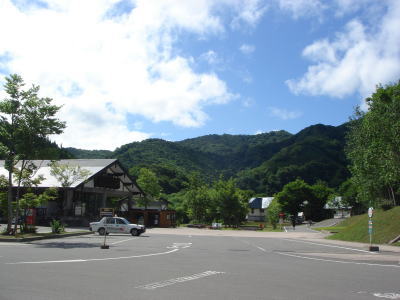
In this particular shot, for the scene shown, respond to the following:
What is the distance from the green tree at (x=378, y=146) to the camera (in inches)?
1080

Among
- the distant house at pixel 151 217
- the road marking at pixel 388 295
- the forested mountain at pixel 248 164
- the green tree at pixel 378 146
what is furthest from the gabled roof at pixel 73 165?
the forested mountain at pixel 248 164

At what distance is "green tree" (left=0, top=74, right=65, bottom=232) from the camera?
23594mm

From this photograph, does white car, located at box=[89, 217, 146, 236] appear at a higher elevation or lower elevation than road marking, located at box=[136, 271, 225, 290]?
higher

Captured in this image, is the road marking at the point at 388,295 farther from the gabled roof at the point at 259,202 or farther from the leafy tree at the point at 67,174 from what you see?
the gabled roof at the point at 259,202

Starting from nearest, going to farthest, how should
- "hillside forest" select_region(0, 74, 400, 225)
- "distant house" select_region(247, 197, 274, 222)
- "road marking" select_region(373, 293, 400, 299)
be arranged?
1. "road marking" select_region(373, 293, 400, 299)
2. "hillside forest" select_region(0, 74, 400, 225)
3. "distant house" select_region(247, 197, 274, 222)

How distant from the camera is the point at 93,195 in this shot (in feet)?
165

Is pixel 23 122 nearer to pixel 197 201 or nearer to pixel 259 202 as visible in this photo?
pixel 197 201

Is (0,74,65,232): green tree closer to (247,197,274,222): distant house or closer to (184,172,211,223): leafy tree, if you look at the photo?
(184,172,211,223): leafy tree

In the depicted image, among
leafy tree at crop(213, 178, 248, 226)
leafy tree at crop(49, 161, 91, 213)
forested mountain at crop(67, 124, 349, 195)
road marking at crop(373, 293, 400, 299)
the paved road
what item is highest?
forested mountain at crop(67, 124, 349, 195)

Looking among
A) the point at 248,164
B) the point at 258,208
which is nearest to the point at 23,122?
the point at 258,208

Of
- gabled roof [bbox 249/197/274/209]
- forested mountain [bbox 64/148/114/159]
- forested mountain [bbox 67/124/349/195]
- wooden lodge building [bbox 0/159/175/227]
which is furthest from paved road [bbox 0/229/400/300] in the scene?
gabled roof [bbox 249/197/274/209]

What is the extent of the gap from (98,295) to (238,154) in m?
192

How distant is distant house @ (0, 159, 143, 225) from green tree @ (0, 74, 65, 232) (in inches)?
533

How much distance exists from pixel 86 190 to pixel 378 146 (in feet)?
105
